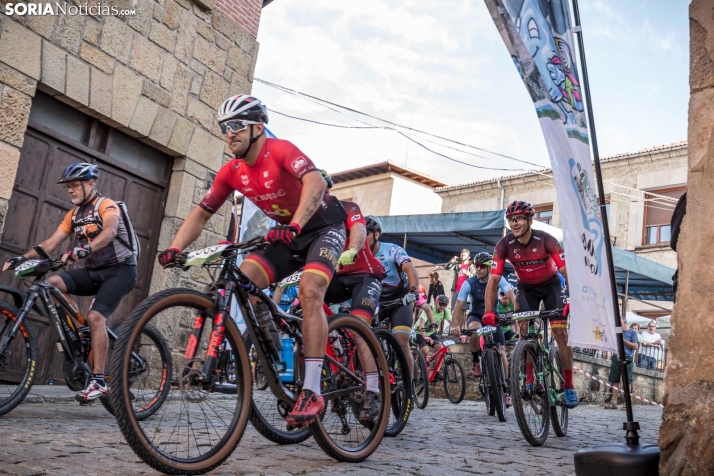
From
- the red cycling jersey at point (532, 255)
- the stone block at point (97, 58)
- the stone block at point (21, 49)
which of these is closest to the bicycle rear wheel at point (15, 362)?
the stone block at point (21, 49)

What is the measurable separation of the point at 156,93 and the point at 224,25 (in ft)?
5.63

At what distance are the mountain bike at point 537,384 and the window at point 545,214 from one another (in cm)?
2499

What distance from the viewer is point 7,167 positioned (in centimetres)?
688

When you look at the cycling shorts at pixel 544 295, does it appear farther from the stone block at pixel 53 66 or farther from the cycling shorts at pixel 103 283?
the stone block at pixel 53 66

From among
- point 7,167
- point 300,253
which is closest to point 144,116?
point 7,167

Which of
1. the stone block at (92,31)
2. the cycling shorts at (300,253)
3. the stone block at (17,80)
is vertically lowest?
the cycling shorts at (300,253)

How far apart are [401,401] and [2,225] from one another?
4327 mm

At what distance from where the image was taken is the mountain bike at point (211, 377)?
3051 mm

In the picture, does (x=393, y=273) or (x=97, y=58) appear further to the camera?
(x=97, y=58)

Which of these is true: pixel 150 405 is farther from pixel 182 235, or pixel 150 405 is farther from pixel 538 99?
pixel 538 99

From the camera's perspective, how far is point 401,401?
5.44m

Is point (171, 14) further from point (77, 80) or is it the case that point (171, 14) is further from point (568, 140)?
point (568, 140)

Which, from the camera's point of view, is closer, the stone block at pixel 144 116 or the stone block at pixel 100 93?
the stone block at pixel 100 93

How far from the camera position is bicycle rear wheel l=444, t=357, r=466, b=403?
11.8 meters
